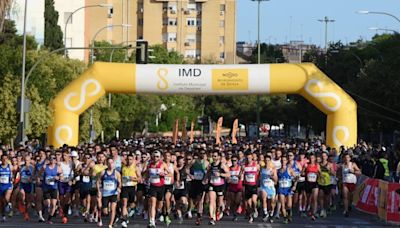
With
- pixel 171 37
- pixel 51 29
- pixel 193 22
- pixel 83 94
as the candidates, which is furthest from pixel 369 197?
pixel 171 37

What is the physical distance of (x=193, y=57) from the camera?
132m

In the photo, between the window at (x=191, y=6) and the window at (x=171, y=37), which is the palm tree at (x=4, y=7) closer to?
the window at (x=191, y=6)

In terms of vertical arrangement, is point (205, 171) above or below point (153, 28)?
below

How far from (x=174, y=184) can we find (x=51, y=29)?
178ft

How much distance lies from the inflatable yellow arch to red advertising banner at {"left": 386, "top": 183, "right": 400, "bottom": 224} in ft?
46.9

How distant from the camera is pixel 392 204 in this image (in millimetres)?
24391

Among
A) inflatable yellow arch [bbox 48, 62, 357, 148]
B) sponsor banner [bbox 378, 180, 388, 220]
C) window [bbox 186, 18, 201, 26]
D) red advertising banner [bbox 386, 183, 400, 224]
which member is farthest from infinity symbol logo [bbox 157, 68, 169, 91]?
window [bbox 186, 18, 201, 26]

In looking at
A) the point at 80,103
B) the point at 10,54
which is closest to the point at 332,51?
the point at 10,54

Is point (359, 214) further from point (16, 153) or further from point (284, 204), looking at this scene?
point (16, 153)

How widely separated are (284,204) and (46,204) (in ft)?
17.7

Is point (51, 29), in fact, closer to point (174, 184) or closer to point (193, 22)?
point (174, 184)

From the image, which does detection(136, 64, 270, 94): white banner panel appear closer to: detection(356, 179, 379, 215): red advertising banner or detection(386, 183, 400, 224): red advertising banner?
detection(356, 179, 379, 215): red advertising banner

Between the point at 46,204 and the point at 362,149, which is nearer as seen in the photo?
the point at 46,204

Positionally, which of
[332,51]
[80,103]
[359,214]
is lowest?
[359,214]
